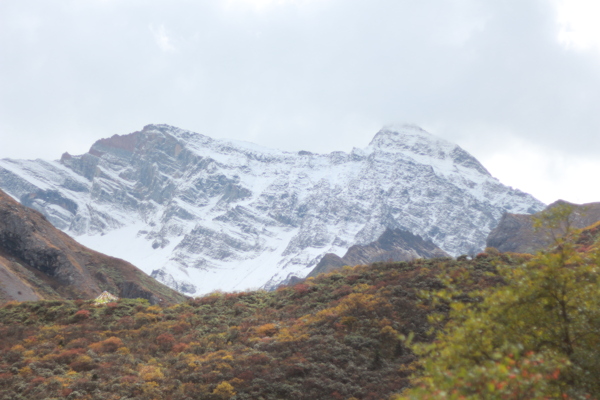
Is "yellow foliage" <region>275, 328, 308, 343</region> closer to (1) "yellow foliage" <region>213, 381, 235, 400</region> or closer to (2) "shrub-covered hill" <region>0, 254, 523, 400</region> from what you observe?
(2) "shrub-covered hill" <region>0, 254, 523, 400</region>

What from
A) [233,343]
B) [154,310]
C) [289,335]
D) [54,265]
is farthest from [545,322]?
[54,265]

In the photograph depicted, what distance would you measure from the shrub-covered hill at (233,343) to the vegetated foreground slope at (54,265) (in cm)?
2795

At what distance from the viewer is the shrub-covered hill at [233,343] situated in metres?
17.3

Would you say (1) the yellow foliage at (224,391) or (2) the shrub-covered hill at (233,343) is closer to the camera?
(1) the yellow foliage at (224,391)

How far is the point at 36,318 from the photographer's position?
27797 mm

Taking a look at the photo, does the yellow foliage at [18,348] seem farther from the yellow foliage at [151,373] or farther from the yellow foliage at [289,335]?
the yellow foliage at [289,335]

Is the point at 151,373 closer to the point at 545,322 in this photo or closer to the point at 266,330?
the point at 266,330

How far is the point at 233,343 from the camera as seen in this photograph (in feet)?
75.5

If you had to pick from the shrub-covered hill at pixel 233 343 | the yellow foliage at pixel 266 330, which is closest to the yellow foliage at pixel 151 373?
the shrub-covered hill at pixel 233 343

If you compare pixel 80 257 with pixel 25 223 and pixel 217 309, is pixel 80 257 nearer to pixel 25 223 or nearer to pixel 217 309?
pixel 25 223

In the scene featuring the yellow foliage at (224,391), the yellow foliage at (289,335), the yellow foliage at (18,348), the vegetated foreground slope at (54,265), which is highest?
the yellow foliage at (289,335)

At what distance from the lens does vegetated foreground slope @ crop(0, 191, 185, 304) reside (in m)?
55.8

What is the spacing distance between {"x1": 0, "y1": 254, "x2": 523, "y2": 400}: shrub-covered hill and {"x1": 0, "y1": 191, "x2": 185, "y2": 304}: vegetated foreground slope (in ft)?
91.7

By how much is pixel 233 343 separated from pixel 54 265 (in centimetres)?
4766
